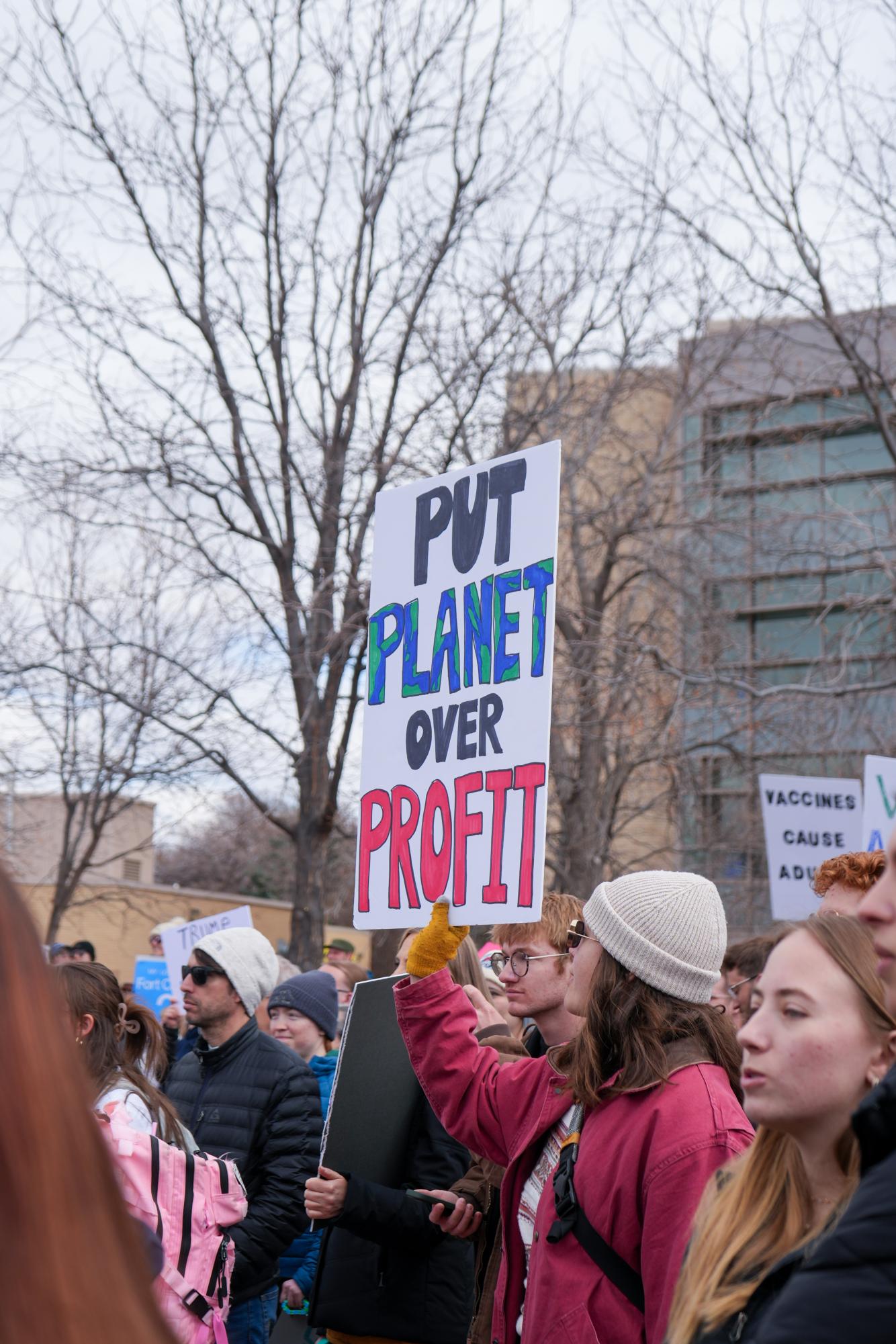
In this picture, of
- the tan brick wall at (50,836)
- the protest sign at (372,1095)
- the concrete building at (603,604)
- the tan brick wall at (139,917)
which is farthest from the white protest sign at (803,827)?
the tan brick wall at (139,917)

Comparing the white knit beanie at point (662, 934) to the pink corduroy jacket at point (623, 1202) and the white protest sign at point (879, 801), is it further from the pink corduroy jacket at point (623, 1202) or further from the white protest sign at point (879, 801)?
the white protest sign at point (879, 801)

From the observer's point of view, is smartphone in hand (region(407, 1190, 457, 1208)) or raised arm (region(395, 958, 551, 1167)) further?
smartphone in hand (region(407, 1190, 457, 1208))

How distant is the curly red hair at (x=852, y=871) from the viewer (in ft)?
Answer: 11.7

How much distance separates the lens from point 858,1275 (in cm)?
150

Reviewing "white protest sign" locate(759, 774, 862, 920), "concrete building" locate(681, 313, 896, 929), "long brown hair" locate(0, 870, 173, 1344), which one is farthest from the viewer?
"concrete building" locate(681, 313, 896, 929)

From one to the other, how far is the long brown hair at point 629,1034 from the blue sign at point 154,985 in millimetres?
8940

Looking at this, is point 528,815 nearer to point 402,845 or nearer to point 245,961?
point 402,845

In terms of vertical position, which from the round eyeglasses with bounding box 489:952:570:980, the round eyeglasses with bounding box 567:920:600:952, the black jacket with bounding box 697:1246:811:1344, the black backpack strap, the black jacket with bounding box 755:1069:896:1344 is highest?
the round eyeglasses with bounding box 567:920:600:952

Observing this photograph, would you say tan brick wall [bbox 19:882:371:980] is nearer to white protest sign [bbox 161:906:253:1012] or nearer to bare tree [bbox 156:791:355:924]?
bare tree [bbox 156:791:355:924]

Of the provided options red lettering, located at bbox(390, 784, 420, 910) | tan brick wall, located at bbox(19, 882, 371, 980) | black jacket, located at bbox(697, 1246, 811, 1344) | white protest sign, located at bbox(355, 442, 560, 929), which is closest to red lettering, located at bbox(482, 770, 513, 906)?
white protest sign, located at bbox(355, 442, 560, 929)

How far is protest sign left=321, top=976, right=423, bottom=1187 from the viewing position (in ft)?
13.2

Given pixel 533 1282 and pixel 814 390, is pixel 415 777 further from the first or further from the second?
pixel 814 390

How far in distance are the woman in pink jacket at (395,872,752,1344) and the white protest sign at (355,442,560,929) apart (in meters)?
0.20

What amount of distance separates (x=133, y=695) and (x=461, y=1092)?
9.72 metres
